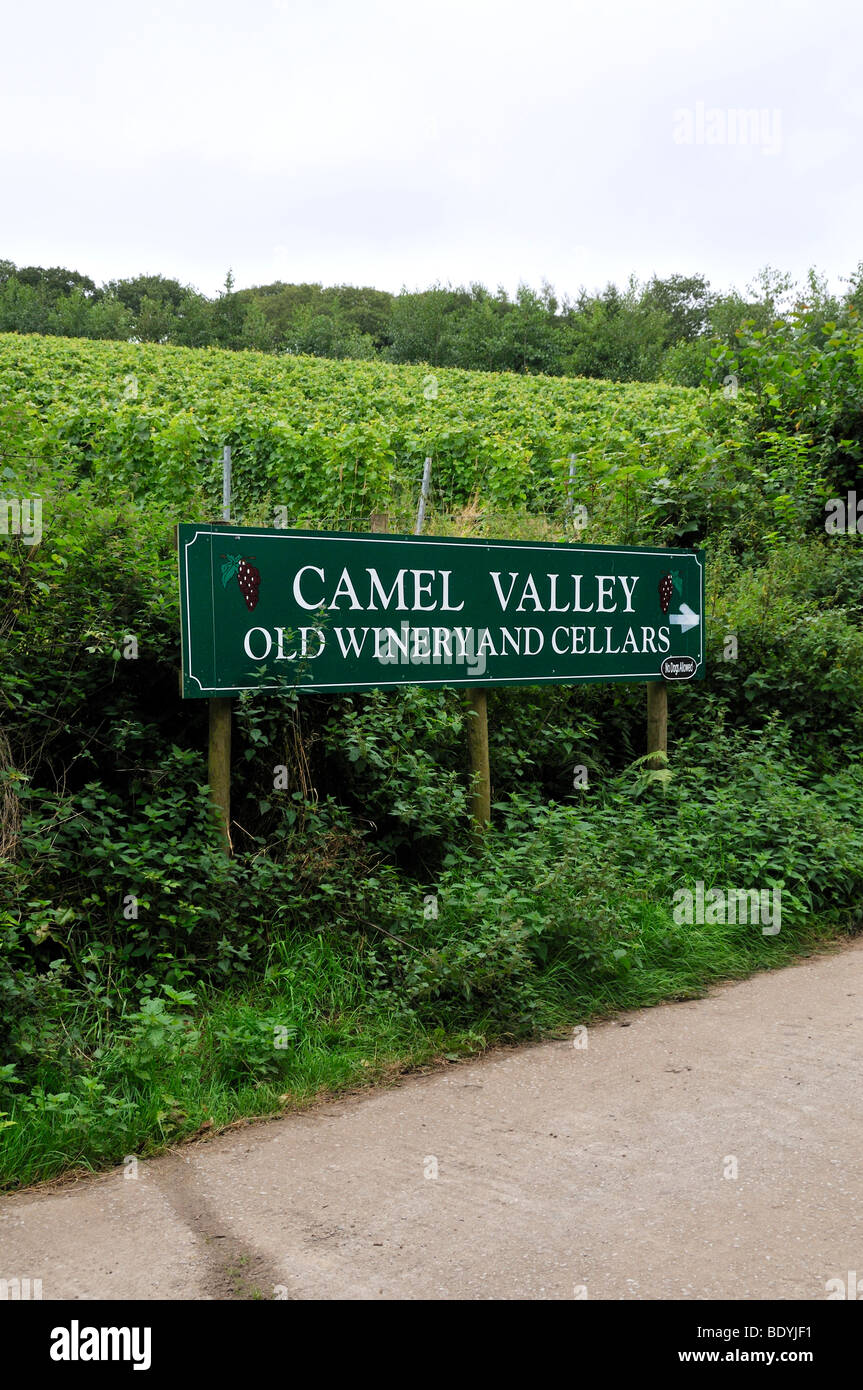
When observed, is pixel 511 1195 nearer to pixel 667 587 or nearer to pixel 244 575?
pixel 244 575

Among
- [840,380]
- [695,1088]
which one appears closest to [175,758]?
[695,1088]

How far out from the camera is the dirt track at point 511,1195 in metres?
3.01

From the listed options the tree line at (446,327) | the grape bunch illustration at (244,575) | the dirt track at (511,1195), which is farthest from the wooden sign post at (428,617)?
the tree line at (446,327)

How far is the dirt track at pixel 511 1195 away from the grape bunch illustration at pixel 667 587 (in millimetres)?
3601

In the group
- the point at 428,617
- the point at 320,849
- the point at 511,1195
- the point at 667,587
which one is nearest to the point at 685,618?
the point at 667,587

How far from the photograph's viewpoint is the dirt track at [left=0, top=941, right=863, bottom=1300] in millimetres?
3014

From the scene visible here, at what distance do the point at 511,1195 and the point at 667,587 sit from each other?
4986mm

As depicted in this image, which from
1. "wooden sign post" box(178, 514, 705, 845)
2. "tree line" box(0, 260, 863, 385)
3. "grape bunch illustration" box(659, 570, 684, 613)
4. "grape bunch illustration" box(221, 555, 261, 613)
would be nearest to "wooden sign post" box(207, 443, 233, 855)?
"wooden sign post" box(178, 514, 705, 845)

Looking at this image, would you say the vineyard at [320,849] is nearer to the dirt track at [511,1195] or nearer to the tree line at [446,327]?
the dirt track at [511,1195]

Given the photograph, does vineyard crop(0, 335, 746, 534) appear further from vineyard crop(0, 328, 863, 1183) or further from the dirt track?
the dirt track

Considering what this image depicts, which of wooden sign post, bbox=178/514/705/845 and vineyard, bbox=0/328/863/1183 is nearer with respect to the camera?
vineyard, bbox=0/328/863/1183

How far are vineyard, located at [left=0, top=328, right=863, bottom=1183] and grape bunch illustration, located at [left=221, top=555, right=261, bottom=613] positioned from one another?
1.63 feet

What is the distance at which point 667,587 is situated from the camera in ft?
25.4

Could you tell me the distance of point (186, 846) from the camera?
5.11 meters
